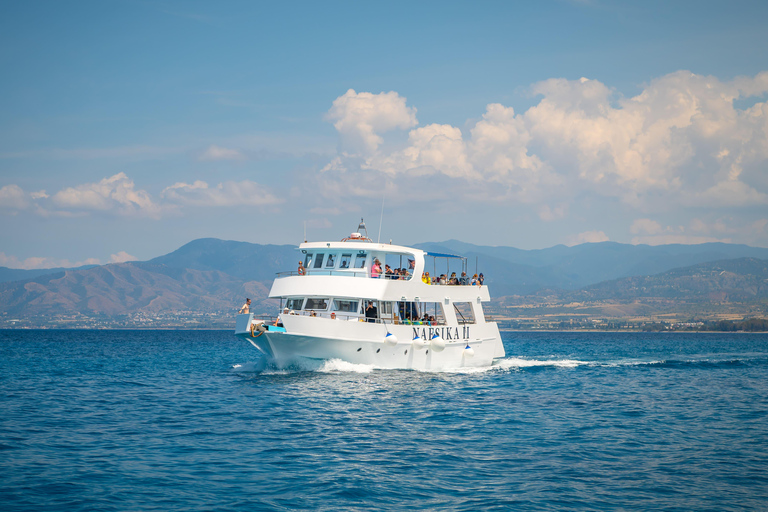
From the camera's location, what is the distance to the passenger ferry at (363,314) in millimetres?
29391

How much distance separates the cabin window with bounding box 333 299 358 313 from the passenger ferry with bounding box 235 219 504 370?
0.15 ft

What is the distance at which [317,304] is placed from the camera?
3200 centimetres

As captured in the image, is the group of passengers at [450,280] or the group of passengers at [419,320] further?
the group of passengers at [450,280]

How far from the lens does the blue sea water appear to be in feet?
44.3

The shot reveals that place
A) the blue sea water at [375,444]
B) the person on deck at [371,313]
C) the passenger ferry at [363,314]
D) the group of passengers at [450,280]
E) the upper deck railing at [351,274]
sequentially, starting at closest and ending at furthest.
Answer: the blue sea water at [375,444] → the passenger ferry at [363,314] → the person on deck at [371,313] → the upper deck railing at [351,274] → the group of passengers at [450,280]

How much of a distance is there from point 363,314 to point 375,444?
13.3 meters

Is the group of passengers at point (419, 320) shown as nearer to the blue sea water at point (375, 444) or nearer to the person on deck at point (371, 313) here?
the person on deck at point (371, 313)

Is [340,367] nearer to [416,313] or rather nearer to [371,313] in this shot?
[371,313]

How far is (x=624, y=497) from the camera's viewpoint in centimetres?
1359

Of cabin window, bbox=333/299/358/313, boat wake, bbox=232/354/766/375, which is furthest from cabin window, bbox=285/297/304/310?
boat wake, bbox=232/354/766/375

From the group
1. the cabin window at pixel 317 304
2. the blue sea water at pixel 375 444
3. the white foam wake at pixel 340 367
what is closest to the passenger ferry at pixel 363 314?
the cabin window at pixel 317 304

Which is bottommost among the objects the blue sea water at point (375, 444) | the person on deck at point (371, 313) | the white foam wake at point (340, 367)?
the blue sea water at point (375, 444)

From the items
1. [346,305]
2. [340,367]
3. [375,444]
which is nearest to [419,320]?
[346,305]

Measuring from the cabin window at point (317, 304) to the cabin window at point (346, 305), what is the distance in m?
0.56
